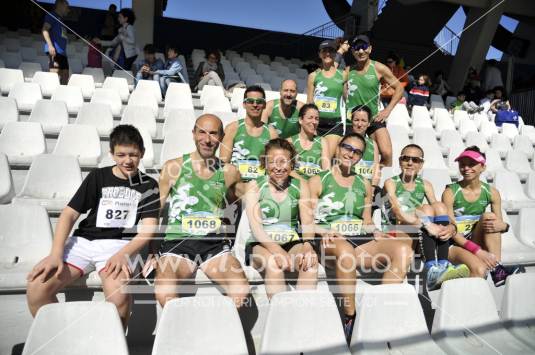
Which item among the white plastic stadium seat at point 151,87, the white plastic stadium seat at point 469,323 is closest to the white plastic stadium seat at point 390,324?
the white plastic stadium seat at point 469,323

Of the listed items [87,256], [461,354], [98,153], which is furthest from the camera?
[98,153]

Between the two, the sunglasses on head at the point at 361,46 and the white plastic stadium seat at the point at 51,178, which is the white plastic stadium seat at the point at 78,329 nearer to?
the white plastic stadium seat at the point at 51,178

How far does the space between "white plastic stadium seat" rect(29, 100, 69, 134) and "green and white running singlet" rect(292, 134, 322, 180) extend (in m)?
2.47

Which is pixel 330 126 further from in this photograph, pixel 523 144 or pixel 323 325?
pixel 523 144

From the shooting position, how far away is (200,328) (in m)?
1.69

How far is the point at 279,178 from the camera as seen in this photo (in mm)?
2613

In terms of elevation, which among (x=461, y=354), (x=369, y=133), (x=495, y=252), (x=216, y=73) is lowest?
(x=461, y=354)

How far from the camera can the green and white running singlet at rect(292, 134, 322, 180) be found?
3.25 meters

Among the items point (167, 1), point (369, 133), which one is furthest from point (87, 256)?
point (167, 1)

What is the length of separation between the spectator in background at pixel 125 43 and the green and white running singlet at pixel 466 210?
510 cm

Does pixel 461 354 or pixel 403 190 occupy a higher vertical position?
pixel 403 190

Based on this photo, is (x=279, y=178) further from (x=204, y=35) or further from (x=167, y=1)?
(x=167, y=1)

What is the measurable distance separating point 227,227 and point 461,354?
4.47 feet

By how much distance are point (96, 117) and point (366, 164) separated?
2.71 m
